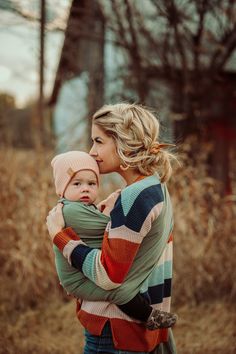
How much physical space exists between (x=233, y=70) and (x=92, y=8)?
9.76 feet

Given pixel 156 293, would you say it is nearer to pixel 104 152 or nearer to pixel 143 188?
pixel 143 188

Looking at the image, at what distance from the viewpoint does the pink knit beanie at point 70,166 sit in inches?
83.4

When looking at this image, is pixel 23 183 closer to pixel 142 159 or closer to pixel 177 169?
pixel 177 169

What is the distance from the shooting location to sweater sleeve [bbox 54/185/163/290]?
192 centimetres

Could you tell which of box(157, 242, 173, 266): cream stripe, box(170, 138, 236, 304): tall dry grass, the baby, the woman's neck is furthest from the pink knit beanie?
box(170, 138, 236, 304): tall dry grass

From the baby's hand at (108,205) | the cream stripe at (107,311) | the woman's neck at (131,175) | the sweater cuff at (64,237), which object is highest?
the woman's neck at (131,175)

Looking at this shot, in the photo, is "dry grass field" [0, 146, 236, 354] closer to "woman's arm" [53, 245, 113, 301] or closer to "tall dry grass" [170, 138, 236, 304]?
"tall dry grass" [170, 138, 236, 304]

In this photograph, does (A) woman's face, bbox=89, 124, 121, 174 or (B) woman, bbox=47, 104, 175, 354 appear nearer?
(B) woman, bbox=47, 104, 175, 354

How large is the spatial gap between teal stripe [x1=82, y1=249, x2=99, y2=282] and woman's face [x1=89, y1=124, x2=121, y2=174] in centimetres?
38

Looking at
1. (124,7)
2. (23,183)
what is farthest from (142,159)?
(124,7)

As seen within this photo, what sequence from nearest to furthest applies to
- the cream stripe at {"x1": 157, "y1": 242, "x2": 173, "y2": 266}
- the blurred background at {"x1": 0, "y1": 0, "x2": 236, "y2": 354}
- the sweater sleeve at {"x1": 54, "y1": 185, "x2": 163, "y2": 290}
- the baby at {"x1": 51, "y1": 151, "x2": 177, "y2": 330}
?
1. the sweater sleeve at {"x1": 54, "y1": 185, "x2": 163, "y2": 290}
2. the baby at {"x1": 51, "y1": 151, "x2": 177, "y2": 330}
3. the cream stripe at {"x1": 157, "y1": 242, "x2": 173, "y2": 266}
4. the blurred background at {"x1": 0, "y1": 0, "x2": 236, "y2": 354}

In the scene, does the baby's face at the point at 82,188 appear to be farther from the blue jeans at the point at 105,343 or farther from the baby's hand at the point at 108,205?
the blue jeans at the point at 105,343

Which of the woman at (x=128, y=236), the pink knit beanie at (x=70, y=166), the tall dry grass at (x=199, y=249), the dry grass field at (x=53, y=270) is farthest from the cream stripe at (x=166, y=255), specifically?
the tall dry grass at (x=199, y=249)

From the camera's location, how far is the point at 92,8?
29.9 ft
